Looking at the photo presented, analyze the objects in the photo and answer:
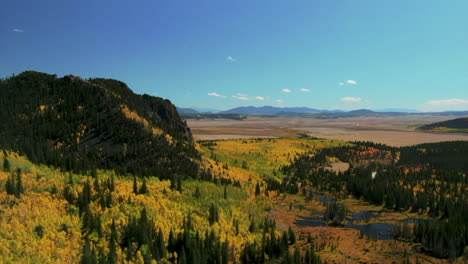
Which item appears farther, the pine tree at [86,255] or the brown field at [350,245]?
the brown field at [350,245]

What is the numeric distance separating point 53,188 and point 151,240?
671 inches

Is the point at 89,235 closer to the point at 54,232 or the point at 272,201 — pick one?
the point at 54,232

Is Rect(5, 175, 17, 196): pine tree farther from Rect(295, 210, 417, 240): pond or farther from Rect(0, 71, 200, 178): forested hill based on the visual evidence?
Rect(295, 210, 417, 240): pond

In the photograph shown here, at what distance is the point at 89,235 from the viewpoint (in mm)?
34031

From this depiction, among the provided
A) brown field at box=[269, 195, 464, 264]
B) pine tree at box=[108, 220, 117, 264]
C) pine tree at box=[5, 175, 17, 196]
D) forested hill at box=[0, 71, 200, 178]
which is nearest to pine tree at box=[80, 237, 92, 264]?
pine tree at box=[108, 220, 117, 264]

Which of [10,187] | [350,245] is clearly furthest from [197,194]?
[10,187]

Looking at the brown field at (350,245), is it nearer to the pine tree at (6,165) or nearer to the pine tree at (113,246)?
the pine tree at (113,246)

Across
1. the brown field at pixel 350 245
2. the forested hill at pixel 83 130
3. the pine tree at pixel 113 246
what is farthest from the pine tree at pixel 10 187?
the brown field at pixel 350 245

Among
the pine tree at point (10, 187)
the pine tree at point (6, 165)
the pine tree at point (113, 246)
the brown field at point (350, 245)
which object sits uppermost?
the pine tree at point (6, 165)

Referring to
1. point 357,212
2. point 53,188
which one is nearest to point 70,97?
point 53,188

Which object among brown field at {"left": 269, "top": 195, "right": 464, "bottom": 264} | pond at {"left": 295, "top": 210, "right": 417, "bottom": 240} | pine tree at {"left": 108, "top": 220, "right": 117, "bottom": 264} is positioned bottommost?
pond at {"left": 295, "top": 210, "right": 417, "bottom": 240}

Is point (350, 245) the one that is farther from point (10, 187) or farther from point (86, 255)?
point (10, 187)

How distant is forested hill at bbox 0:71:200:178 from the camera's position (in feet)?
195

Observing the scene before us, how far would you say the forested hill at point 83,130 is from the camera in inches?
2336
